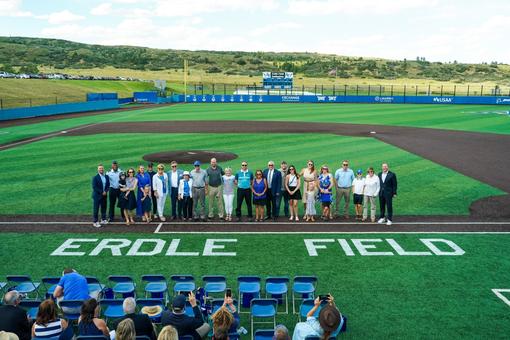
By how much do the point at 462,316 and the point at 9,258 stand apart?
1025 centimetres

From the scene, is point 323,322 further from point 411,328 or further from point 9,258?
point 9,258

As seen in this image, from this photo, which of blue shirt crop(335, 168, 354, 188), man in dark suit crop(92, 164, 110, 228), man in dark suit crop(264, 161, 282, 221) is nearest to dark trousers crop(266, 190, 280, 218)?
man in dark suit crop(264, 161, 282, 221)

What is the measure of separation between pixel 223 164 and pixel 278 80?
57.6 metres

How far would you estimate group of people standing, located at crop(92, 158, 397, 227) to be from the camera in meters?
14.1

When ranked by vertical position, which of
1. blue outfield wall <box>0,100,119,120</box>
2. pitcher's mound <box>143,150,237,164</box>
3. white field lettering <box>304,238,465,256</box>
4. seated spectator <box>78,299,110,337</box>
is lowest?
white field lettering <box>304,238,465,256</box>

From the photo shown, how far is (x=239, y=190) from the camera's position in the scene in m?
14.7

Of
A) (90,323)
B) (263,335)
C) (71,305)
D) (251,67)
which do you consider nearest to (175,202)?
(71,305)

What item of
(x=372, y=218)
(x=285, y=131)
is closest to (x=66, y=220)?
(x=372, y=218)

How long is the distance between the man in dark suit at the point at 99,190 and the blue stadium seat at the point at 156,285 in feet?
17.7

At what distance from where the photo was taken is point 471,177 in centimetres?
2012

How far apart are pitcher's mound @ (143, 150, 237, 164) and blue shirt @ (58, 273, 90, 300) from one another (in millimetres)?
14472

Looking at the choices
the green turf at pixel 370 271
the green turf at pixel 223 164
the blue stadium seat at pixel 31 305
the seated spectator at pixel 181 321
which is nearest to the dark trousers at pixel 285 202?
the green turf at pixel 370 271

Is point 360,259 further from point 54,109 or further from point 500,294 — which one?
point 54,109

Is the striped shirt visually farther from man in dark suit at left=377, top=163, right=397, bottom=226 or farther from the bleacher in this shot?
man in dark suit at left=377, top=163, right=397, bottom=226
